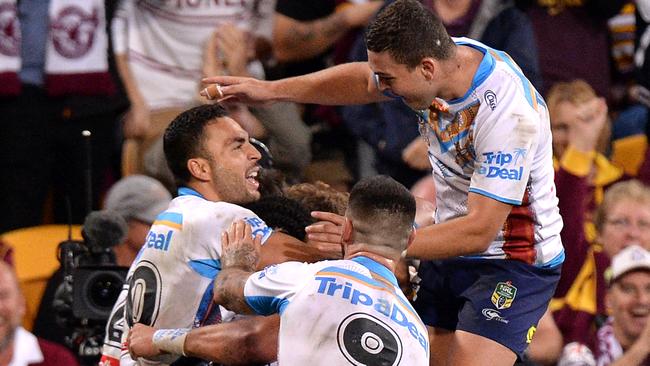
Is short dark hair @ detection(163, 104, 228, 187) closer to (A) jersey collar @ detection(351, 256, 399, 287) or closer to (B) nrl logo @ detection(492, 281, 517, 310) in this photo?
(A) jersey collar @ detection(351, 256, 399, 287)

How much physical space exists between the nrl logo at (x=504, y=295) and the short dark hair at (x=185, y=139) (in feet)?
4.38

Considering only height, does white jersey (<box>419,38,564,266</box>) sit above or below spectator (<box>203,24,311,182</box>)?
above

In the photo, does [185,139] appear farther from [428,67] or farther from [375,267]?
[375,267]

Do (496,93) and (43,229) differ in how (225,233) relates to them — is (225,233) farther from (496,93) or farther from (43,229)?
(43,229)

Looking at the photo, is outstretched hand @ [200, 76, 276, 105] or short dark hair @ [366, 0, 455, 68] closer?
short dark hair @ [366, 0, 455, 68]

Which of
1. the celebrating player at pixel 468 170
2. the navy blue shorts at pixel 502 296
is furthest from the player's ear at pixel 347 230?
the navy blue shorts at pixel 502 296

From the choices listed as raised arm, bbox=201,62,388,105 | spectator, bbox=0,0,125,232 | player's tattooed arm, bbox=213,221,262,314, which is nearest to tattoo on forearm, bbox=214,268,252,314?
player's tattooed arm, bbox=213,221,262,314

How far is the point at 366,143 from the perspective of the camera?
390 inches

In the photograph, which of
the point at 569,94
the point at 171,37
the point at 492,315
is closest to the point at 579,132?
the point at 569,94

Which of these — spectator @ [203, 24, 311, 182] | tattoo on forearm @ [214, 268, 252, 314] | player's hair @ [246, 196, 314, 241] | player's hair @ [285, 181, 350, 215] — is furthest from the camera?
spectator @ [203, 24, 311, 182]

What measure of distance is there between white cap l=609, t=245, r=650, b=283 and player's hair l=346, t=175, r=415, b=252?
2824mm

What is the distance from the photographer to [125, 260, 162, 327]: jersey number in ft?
21.6

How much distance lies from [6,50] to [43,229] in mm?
1145

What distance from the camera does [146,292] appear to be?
6.61 m
